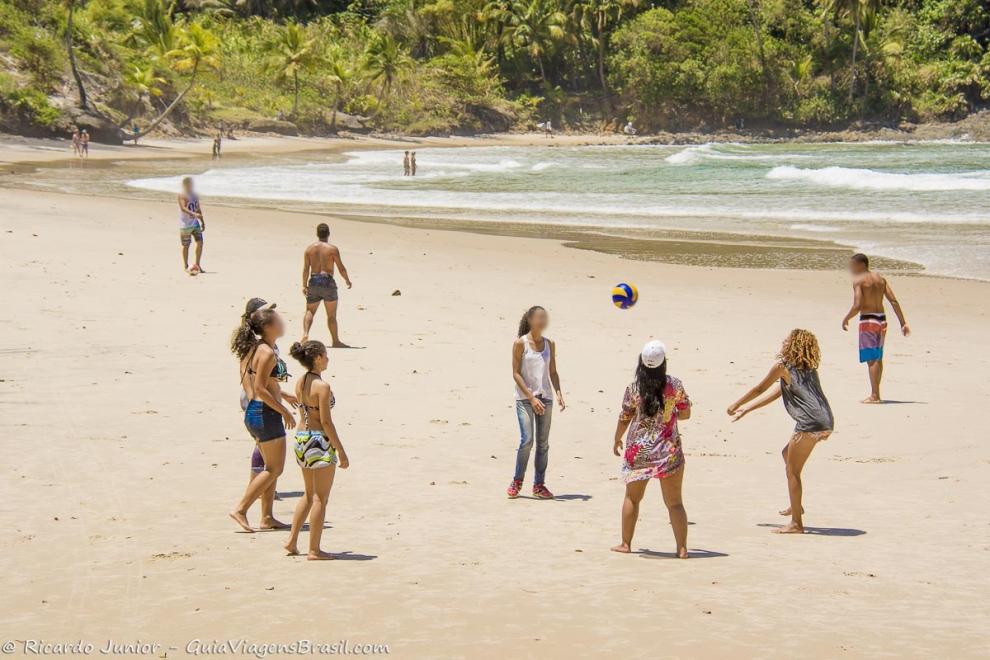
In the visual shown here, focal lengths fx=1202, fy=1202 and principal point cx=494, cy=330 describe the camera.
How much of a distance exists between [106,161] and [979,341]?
133 ft

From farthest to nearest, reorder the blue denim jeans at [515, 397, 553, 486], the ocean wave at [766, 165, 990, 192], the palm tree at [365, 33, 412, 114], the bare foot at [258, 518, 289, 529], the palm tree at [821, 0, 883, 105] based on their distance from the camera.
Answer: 1. the palm tree at [821, 0, 883, 105]
2. the palm tree at [365, 33, 412, 114]
3. the ocean wave at [766, 165, 990, 192]
4. the blue denim jeans at [515, 397, 553, 486]
5. the bare foot at [258, 518, 289, 529]

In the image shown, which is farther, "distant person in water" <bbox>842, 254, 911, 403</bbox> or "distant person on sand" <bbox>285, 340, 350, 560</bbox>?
"distant person in water" <bbox>842, 254, 911, 403</bbox>

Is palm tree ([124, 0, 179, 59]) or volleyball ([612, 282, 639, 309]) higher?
palm tree ([124, 0, 179, 59])

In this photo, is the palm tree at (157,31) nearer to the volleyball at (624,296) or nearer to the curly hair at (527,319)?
the volleyball at (624,296)

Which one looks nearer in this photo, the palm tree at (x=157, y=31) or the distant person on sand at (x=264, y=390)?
the distant person on sand at (x=264, y=390)

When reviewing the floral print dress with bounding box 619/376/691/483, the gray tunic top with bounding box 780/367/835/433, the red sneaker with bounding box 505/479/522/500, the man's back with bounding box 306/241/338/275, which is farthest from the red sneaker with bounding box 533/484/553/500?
the man's back with bounding box 306/241/338/275

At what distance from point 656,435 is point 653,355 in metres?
0.49

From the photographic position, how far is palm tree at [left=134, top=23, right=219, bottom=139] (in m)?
60.2

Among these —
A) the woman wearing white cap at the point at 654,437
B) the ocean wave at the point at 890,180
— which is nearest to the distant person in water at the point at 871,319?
the woman wearing white cap at the point at 654,437

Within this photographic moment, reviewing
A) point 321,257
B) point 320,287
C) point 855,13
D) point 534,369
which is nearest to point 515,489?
point 534,369

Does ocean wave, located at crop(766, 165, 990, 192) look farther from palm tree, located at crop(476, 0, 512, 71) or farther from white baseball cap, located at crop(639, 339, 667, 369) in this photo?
palm tree, located at crop(476, 0, 512, 71)

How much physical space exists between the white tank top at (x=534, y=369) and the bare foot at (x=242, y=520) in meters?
1.96

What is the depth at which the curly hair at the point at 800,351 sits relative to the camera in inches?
276

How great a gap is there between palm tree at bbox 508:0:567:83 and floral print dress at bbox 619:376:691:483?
83.6 m
